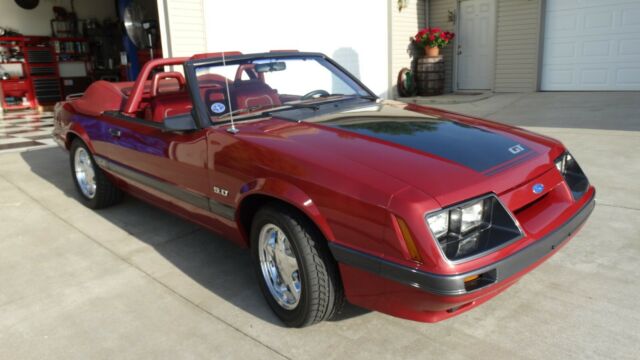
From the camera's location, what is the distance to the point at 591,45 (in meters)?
10.7

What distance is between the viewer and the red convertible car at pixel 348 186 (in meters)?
1.98

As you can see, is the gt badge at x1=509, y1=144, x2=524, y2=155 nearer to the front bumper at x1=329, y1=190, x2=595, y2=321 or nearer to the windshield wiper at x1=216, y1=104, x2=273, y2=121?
the front bumper at x1=329, y1=190, x2=595, y2=321

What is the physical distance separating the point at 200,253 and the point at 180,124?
1048 mm

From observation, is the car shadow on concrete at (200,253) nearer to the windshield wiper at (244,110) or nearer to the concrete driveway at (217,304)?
the concrete driveway at (217,304)

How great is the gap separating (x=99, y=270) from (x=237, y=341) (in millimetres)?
1378

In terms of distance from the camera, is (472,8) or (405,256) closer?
(405,256)

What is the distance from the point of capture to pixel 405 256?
6.39ft

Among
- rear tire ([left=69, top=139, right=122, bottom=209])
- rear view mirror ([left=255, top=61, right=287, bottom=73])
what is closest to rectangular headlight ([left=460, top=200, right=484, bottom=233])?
rear view mirror ([left=255, top=61, right=287, bottom=73])

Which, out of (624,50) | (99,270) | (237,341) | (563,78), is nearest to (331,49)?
(563,78)

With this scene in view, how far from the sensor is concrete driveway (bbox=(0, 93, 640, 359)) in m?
2.35

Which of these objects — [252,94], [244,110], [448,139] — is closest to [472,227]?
[448,139]

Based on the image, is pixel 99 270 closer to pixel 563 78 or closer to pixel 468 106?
pixel 468 106

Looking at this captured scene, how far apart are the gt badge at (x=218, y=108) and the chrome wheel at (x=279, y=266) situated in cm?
87

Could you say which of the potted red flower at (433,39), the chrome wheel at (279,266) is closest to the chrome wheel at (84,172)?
the chrome wheel at (279,266)
